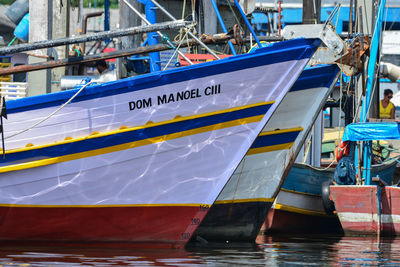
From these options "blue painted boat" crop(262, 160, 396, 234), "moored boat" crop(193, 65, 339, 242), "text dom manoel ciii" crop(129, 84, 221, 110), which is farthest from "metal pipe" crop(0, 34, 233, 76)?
"blue painted boat" crop(262, 160, 396, 234)

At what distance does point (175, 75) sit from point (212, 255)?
2205 mm

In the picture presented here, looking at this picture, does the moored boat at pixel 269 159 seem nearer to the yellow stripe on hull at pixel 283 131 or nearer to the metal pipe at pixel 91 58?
the yellow stripe on hull at pixel 283 131

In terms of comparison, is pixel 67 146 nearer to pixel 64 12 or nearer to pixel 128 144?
pixel 128 144

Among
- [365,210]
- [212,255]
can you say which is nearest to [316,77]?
[212,255]

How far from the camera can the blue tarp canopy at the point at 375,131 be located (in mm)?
12883

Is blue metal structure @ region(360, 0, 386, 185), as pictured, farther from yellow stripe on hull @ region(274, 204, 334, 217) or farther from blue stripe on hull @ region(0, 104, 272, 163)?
blue stripe on hull @ region(0, 104, 272, 163)

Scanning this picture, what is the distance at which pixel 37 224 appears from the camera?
10.2m

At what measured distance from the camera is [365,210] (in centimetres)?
1286

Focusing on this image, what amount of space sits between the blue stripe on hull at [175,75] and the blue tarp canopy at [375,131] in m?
3.63

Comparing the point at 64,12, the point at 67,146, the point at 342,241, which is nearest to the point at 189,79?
the point at 67,146

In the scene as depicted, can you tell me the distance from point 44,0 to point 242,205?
6.03m

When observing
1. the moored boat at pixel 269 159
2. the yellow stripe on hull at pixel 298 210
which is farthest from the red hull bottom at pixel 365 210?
the moored boat at pixel 269 159

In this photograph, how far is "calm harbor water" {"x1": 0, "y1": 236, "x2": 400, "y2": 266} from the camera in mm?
8867

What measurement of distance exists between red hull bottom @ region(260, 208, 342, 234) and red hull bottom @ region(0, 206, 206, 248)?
383cm
